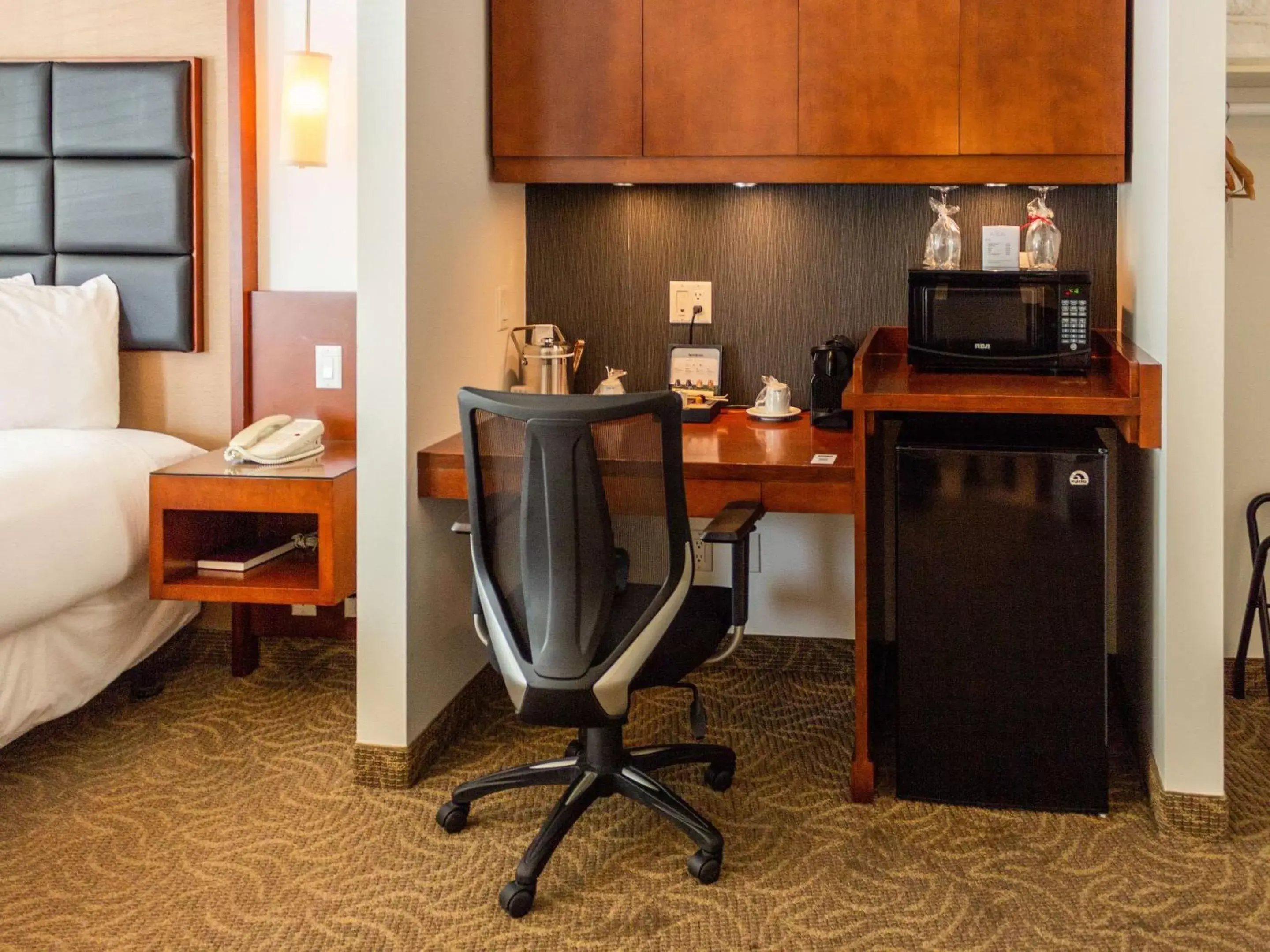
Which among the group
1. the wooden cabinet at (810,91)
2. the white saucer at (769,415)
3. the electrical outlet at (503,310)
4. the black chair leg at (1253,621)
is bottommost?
the black chair leg at (1253,621)

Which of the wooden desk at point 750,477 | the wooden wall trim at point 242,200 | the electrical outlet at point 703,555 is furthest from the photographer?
the electrical outlet at point 703,555

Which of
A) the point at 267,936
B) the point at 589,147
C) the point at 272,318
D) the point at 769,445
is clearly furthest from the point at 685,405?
the point at 267,936

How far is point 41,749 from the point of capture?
2898mm

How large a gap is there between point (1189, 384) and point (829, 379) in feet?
2.99

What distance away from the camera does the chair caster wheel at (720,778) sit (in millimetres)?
2658

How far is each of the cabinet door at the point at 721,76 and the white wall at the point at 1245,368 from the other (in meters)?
1.24

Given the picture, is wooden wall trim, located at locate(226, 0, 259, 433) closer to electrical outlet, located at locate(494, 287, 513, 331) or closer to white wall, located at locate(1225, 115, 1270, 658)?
electrical outlet, located at locate(494, 287, 513, 331)

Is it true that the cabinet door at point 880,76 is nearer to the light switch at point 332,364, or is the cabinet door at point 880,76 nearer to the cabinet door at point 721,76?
the cabinet door at point 721,76

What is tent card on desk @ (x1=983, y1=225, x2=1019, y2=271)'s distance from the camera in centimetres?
311

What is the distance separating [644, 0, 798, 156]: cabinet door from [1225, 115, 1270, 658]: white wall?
4.07 feet

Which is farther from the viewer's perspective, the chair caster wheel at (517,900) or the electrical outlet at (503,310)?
the electrical outlet at (503,310)

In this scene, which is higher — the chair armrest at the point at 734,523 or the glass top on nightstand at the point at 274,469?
the glass top on nightstand at the point at 274,469

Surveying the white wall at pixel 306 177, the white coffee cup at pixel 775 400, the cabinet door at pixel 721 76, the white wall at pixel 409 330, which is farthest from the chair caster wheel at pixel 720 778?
the white wall at pixel 306 177

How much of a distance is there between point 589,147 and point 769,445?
93cm
